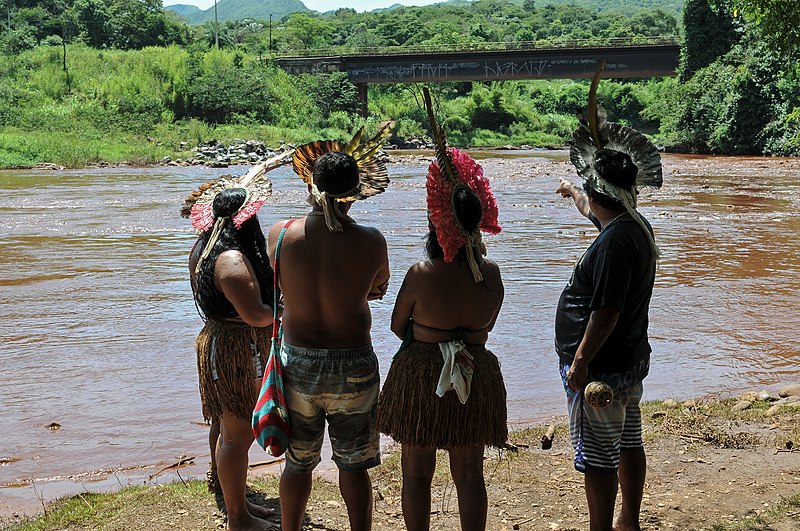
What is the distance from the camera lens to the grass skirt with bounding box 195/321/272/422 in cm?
436

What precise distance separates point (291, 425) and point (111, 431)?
3.30 meters

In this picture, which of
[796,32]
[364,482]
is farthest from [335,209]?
[796,32]

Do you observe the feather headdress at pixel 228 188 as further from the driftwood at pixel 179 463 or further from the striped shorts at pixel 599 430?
the driftwood at pixel 179 463

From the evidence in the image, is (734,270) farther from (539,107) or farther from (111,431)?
(539,107)

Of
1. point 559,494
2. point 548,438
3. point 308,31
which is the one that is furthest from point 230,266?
point 308,31

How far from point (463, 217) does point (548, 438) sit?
251cm

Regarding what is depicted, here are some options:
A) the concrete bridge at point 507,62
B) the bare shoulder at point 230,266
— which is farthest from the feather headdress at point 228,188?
the concrete bridge at point 507,62

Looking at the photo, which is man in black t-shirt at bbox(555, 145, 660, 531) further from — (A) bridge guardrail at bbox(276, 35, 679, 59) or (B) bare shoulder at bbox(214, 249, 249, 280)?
(A) bridge guardrail at bbox(276, 35, 679, 59)

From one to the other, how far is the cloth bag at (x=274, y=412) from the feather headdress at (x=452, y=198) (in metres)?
0.65

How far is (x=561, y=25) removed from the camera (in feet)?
414

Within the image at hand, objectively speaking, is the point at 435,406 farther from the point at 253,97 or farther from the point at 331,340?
the point at 253,97

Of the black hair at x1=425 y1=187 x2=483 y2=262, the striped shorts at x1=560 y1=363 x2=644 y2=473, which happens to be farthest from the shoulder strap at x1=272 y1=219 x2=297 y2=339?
the striped shorts at x1=560 y1=363 x2=644 y2=473

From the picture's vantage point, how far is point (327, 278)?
3.76m

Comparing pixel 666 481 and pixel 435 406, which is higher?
pixel 435 406
